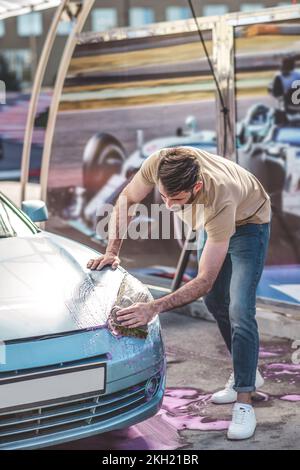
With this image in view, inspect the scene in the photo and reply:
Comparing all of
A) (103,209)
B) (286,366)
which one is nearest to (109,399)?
(286,366)

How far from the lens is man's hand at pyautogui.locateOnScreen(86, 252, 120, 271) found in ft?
14.1

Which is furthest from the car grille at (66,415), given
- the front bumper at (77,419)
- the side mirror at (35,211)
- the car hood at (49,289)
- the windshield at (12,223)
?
the side mirror at (35,211)

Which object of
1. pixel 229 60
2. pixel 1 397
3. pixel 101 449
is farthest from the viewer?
pixel 229 60

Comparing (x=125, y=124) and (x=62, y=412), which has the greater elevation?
(x=125, y=124)

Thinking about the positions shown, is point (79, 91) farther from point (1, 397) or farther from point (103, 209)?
point (1, 397)

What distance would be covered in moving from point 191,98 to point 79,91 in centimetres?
142

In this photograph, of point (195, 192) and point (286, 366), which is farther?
point (286, 366)

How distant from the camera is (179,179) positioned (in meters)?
3.65

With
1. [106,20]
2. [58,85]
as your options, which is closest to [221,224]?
[58,85]

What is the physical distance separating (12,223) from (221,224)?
1.54 m

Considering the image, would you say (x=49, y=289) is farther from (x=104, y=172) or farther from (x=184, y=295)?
(x=104, y=172)

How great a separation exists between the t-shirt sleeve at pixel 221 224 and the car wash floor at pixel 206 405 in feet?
3.30

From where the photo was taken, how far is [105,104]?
25.1ft
